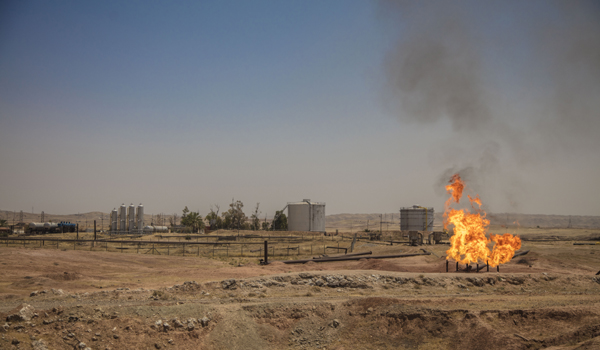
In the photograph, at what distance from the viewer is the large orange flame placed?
34594 mm

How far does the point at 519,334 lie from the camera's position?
19109 mm

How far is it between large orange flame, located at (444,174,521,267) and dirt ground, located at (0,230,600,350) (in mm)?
2077

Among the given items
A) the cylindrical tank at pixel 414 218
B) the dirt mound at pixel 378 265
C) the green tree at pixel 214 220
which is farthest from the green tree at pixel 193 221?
the dirt mound at pixel 378 265

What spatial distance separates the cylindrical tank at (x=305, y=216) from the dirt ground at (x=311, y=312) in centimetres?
7184

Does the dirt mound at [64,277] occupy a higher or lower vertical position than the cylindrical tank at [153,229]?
higher

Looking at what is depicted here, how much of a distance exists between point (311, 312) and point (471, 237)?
18244 mm

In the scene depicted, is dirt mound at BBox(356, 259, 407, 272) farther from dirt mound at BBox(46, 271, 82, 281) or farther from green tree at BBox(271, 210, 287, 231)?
green tree at BBox(271, 210, 287, 231)

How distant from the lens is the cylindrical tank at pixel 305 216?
350 ft

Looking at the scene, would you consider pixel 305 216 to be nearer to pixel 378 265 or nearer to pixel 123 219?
pixel 123 219

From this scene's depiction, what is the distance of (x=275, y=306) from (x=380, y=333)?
6423 millimetres

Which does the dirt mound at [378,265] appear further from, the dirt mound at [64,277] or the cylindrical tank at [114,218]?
the cylindrical tank at [114,218]

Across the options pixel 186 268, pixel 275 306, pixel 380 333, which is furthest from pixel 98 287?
pixel 380 333

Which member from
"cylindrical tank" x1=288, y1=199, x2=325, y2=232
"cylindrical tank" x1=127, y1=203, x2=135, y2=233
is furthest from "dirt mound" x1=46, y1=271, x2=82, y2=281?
"cylindrical tank" x1=288, y1=199, x2=325, y2=232

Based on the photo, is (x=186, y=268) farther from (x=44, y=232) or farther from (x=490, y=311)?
(x=44, y=232)
